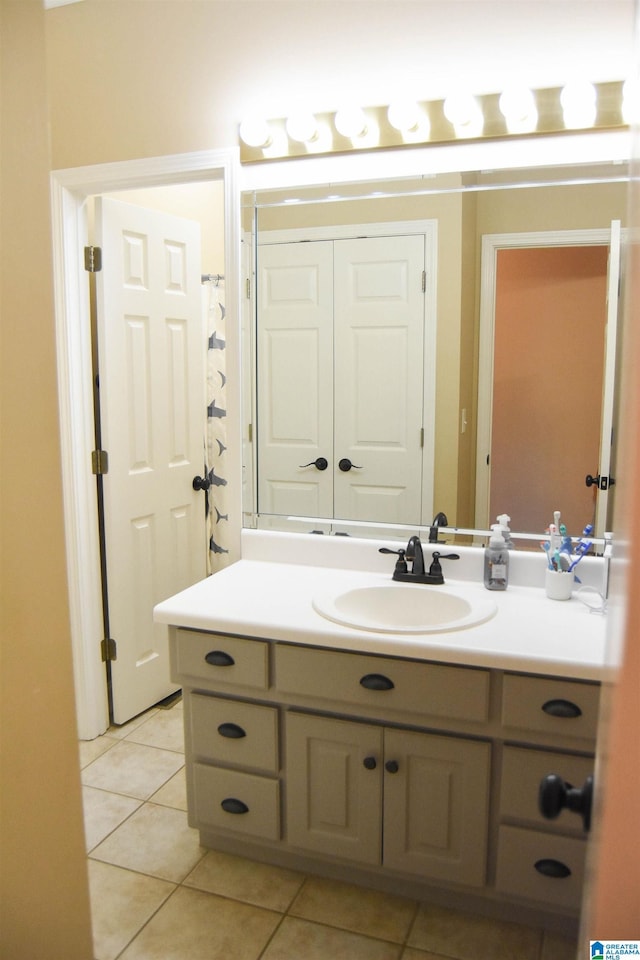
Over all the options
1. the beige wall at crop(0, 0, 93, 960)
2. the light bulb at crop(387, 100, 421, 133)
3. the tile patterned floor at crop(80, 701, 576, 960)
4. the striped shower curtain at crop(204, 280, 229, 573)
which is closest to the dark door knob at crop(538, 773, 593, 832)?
the beige wall at crop(0, 0, 93, 960)

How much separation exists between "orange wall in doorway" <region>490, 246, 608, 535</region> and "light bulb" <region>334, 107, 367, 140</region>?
0.57 metres

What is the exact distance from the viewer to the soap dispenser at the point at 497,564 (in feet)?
6.73

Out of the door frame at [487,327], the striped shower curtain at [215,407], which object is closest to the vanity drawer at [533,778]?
the door frame at [487,327]

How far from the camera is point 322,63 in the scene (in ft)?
7.06

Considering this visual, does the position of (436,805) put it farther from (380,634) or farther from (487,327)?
(487,327)

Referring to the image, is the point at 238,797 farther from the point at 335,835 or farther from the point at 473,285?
the point at 473,285

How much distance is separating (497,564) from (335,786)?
75cm

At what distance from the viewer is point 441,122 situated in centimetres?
207

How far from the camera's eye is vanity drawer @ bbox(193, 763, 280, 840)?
1961 millimetres

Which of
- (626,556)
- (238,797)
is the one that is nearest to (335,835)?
(238,797)

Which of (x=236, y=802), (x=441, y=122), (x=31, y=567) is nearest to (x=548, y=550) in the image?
(x=236, y=802)

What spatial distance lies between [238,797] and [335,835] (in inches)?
11.5

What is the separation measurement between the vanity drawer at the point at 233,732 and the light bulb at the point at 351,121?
167cm

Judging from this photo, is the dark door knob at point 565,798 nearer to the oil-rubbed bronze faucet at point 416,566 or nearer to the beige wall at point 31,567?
the beige wall at point 31,567
